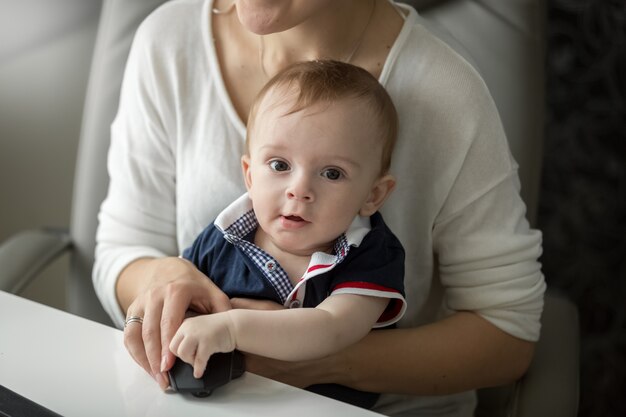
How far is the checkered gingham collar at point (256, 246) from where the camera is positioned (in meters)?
0.96

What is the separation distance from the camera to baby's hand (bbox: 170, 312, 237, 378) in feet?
2.56

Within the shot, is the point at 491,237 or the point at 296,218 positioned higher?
the point at 296,218

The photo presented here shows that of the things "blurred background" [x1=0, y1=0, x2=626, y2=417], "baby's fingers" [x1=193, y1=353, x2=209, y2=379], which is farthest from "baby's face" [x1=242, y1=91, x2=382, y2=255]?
"blurred background" [x1=0, y1=0, x2=626, y2=417]

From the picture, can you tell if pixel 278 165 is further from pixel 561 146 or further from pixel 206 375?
pixel 561 146

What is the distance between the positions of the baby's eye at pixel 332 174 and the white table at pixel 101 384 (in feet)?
0.81

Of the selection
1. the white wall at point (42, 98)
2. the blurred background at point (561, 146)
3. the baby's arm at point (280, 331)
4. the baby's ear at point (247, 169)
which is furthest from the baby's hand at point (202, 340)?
the white wall at point (42, 98)

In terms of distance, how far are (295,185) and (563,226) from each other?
888 mm

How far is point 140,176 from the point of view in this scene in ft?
3.85

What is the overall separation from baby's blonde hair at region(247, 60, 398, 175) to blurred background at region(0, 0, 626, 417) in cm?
53

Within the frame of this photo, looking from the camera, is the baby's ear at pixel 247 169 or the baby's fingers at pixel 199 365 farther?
the baby's ear at pixel 247 169

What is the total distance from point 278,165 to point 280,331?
7.8 inches

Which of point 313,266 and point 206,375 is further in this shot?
point 313,266

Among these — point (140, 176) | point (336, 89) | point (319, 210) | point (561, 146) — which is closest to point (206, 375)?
point (319, 210)

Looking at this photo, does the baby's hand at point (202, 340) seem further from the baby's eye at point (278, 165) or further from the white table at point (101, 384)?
the baby's eye at point (278, 165)
